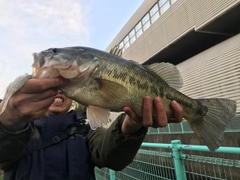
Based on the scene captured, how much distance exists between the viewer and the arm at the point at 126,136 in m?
2.19

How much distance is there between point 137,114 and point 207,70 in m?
12.5

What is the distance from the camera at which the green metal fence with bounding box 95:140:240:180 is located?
2453 millimetres

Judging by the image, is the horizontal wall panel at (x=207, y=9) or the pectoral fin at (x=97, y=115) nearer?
the pectoral fin at (x=97, y=115)

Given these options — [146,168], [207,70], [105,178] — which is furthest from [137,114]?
[207,70]

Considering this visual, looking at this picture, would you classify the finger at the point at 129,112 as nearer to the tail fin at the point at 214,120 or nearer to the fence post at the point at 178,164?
the tail fin at the point at 214,120

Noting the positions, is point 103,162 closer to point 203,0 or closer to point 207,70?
point 207,70

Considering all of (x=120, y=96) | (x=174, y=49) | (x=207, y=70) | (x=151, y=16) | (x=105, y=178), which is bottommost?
(x=105, y=178)

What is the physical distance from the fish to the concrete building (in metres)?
10.6

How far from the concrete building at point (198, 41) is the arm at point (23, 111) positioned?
1194 centimetres

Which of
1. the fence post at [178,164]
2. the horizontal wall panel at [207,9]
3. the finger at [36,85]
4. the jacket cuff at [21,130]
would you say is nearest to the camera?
the finger at [36,85]

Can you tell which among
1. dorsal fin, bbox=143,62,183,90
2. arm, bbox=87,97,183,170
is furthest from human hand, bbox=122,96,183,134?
dorsal fin, bbox=143,62,183,90

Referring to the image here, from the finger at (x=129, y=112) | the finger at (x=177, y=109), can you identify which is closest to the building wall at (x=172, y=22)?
the finger at (x=177, y=109)

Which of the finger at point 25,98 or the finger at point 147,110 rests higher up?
the finger at point 25,98

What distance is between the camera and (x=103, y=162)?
8.35ft
